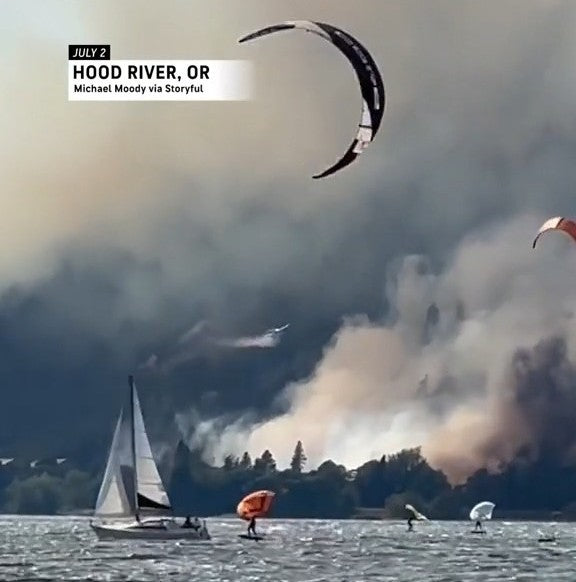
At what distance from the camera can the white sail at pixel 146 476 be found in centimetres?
303

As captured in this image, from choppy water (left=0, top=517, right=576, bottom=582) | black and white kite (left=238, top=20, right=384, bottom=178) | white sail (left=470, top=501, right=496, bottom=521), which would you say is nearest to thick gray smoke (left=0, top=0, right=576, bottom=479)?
black and white kite (left=238, top=20, right=384, bottom=178)

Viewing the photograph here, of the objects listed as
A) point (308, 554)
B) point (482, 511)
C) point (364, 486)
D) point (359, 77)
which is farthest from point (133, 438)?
point (359, 77)

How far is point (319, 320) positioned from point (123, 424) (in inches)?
30.7

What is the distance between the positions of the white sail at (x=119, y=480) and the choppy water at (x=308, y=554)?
96mm

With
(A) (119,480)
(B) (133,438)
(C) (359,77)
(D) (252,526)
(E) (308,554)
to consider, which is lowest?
(E) (308,554)

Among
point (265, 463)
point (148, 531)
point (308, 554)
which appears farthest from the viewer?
point (148, 531)

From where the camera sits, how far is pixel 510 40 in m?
3.09

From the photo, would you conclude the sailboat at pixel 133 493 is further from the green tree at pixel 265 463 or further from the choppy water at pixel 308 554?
the green tree at pixel 265 463

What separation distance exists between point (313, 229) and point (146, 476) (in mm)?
1058

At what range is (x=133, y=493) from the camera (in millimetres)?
3055

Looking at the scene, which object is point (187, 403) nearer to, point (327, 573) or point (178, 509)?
point (178, 509)

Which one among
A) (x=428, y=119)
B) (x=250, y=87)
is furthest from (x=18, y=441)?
(x=428, y=119)

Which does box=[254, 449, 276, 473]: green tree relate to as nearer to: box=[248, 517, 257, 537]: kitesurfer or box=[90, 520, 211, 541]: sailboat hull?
box=[248, 517, 257, 537]: kitesurfer

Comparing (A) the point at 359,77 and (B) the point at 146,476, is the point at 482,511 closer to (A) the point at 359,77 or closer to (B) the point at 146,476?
(B) the point at 146,476
